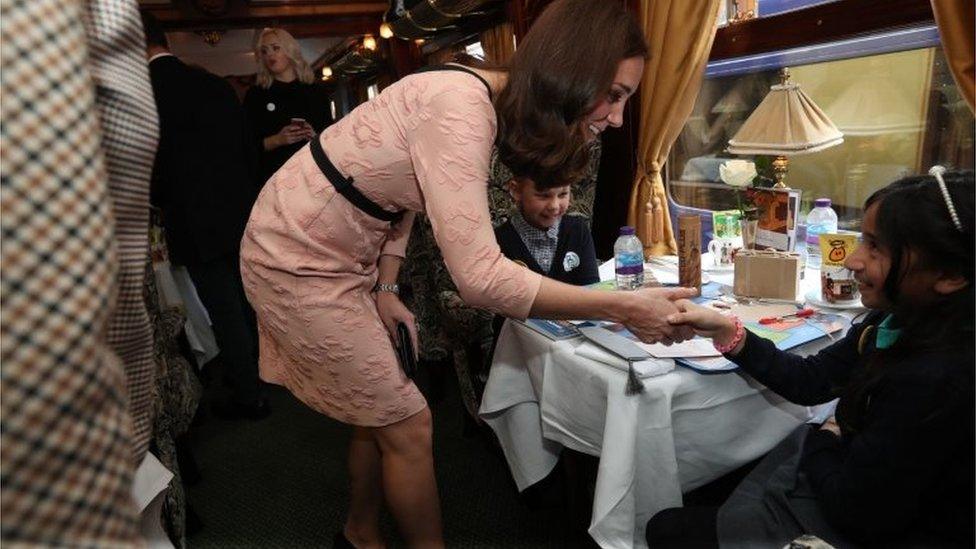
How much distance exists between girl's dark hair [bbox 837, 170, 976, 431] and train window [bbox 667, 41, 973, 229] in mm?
1063

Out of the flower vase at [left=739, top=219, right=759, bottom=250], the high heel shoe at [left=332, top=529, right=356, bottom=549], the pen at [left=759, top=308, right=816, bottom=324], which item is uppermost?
the flower vase at [left=739, top=219, right=759, bottom=250]

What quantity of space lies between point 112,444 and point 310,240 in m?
1.10

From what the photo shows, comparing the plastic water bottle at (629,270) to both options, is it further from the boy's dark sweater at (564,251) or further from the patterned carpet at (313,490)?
the patterned carpet at (313,490)

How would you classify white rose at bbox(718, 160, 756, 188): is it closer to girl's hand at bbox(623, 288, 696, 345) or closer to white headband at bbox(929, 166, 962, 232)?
girl's hand at bbox(623, 288, 696, 345)

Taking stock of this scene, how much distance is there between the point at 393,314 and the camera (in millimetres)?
1691

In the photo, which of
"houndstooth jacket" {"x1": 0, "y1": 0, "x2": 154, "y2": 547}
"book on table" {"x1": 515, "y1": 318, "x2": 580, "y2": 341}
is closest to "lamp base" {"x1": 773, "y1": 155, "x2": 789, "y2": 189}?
"book on table" {"x1": 515, "y1": 318, "x2": 580, "y2": 341}

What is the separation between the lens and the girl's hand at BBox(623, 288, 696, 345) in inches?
53.6

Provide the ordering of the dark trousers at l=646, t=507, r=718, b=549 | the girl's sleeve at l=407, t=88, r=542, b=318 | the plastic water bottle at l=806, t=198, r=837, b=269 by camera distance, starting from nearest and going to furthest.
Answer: the girl's sleeve at l=407, t=88, r=542, b=318 < the dark trousers at l=646, t=507, r=718, b=549 < the plastic water bottle at l=806, t=198, r=837, b=269

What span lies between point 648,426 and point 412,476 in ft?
2.10

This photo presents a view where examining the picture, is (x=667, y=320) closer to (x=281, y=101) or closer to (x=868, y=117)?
(x=868, y=117)

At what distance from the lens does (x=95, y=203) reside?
35 cm

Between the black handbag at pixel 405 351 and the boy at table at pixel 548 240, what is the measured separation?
71cm

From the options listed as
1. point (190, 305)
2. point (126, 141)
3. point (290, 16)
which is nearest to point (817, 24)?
point (126, 141)

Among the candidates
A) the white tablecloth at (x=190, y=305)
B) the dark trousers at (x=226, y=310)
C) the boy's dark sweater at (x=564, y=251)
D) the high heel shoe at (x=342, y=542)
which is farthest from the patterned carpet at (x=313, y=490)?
the boy's dark sweater at (x=564, y=251)
